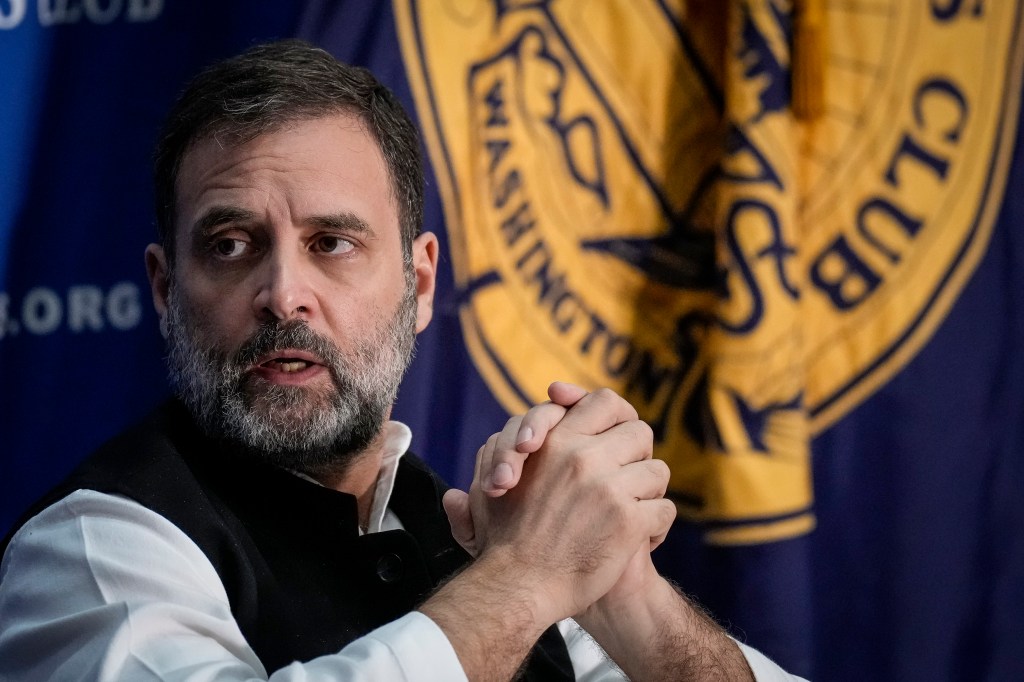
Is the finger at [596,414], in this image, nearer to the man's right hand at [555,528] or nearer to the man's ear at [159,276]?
the man's right hand at [555,528]

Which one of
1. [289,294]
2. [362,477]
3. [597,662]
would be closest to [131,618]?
[289,294]

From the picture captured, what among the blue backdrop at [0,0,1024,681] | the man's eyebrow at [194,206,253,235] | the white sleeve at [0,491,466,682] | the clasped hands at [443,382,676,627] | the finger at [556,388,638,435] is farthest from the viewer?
the blue backdrop at [0,0,1024,681]

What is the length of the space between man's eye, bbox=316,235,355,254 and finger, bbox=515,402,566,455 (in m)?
0.36

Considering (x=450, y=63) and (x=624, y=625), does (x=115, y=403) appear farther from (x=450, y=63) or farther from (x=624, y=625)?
(x=624, y=625)

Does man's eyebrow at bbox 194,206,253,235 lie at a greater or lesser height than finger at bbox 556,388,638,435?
greater

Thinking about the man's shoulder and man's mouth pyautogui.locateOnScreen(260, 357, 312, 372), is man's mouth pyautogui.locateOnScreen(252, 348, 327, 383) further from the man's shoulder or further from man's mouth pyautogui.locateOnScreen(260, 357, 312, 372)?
the man's shoulder

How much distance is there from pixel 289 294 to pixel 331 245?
136 mm

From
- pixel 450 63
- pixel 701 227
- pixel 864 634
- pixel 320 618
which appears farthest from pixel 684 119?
pixel 320 618

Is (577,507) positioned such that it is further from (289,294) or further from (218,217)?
(218,217)

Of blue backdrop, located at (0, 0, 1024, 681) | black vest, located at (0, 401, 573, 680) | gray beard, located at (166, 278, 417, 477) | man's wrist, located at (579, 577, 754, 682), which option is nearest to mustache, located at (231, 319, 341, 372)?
gray beard, located at (166, 278, 417, 477)

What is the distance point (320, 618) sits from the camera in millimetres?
1356

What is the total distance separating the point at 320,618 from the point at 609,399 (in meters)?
0.43

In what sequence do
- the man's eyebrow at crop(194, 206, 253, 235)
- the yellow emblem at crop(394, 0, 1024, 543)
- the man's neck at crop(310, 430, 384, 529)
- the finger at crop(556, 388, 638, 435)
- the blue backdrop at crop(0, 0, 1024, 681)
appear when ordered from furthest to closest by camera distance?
the yellow emblem at crop(394, 0, 1024, 543), the blue backdrop at crop(0, 0, 1024, 681), the man's neck at crop(310, 430, 384, 529), the man's eyebrow at crop(194, 206, 253, 235), the finger at crop(556, 388, 638, 435)

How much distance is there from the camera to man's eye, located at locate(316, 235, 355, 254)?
1.51m
